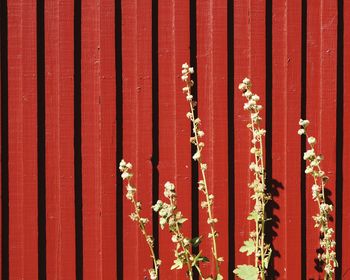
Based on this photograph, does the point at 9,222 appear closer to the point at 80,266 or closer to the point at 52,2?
the point at 80,266

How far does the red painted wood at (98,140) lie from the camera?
3246mm

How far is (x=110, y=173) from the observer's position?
10.7ft

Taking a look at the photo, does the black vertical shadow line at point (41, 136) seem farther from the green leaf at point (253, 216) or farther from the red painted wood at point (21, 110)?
the green leaf at point (253, 216)

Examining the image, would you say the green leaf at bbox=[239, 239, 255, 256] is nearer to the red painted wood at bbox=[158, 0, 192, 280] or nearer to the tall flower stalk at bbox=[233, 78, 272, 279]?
the tall flower stalk at bbox=[233, 78, 272, 279]

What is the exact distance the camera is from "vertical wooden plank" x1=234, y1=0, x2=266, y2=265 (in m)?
3.29

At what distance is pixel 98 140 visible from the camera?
3.25m

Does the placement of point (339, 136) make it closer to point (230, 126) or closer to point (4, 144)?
point (230, 126)

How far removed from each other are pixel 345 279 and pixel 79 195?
1.78 meters

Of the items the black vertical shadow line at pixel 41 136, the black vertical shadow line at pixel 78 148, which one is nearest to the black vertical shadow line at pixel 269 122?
the black vertical shadow line at pixel 78 148

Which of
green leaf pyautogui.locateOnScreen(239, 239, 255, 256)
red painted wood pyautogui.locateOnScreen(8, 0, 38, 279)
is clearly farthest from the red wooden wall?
green leaf pyautogui.locateOnScreen(239, 239, 255, 256)

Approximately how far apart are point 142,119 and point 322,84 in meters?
1.16

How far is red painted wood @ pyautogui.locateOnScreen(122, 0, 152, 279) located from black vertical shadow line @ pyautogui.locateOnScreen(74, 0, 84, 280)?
0.91 feet

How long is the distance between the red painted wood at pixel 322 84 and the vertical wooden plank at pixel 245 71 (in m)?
0.32

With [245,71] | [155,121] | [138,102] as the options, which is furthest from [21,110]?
[245,71]
